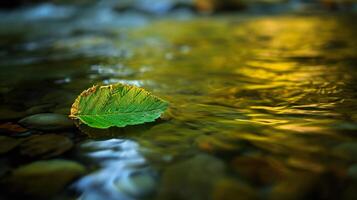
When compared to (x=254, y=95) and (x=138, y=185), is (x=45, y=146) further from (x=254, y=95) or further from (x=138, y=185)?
(x=254, y=95)

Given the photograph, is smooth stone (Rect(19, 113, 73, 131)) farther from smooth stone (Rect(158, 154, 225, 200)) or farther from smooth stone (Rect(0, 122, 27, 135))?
smooth stone (Rect(158, 154, 225, 200))

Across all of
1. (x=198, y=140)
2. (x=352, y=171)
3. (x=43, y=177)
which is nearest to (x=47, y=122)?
(x=43, y=177)

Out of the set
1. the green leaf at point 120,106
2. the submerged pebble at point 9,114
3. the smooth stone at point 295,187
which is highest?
the green leaf at point 120,106

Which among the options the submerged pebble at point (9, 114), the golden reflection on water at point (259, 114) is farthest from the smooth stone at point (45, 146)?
the submerged pebble at point (9, 114)

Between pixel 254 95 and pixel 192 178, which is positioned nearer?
pixel 192 178

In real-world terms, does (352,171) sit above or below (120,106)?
below

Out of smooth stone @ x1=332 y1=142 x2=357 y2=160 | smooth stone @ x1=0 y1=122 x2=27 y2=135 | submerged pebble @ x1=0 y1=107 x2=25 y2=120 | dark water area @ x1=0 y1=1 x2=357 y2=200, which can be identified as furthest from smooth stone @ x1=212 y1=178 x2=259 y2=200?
submerged pebble @ x1=0 y1=107 x2=25 y2=120

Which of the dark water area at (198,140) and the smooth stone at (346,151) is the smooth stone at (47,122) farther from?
the smooth stone at (346,151)
